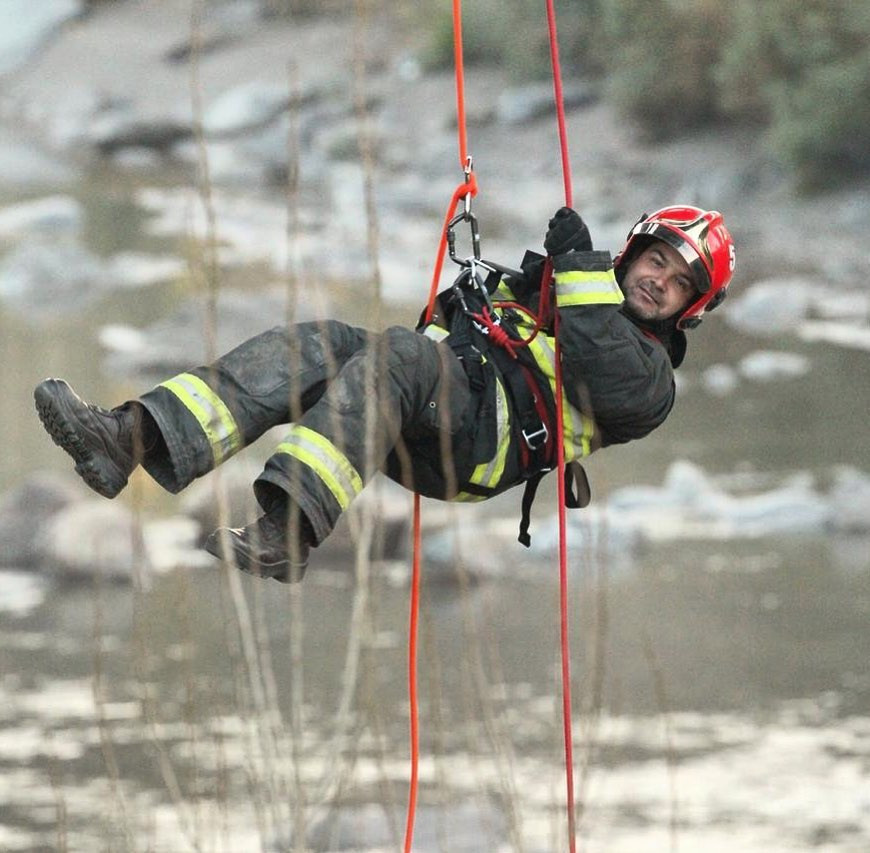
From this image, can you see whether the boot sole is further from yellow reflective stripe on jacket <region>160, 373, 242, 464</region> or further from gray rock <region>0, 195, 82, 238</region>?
gray rock <region>0, 195, 82, 238</region>

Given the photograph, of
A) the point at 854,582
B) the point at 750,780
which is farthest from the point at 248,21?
the point at 750,780

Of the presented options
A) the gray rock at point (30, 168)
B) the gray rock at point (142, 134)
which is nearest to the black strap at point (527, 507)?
the gray rock at point (30, 168)

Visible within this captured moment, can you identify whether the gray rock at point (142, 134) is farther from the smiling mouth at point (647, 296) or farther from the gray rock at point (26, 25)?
the smiling mouth at point (647, 296)

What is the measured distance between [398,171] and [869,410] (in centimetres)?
871

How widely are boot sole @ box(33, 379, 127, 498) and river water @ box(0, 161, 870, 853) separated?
4649mm

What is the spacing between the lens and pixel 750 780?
10266mm

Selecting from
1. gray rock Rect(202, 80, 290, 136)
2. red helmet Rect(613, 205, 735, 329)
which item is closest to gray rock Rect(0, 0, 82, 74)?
gray rock Rect(202, 80, 290, 136)

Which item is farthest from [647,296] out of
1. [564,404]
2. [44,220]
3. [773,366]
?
[44,220]

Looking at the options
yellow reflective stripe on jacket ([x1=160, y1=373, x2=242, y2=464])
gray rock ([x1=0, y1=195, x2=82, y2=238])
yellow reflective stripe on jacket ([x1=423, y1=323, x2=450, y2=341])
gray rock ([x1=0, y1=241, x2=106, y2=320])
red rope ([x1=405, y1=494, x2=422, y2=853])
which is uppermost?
gray rock ([x1=0, y1=195, x2=82, y2=238])

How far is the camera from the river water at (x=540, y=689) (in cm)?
1008

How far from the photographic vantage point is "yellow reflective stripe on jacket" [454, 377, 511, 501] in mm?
4176

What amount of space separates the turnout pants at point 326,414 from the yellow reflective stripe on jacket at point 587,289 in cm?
26

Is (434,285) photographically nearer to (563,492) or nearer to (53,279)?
(563,492)

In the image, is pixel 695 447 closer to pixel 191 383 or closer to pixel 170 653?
pixel 170 653
